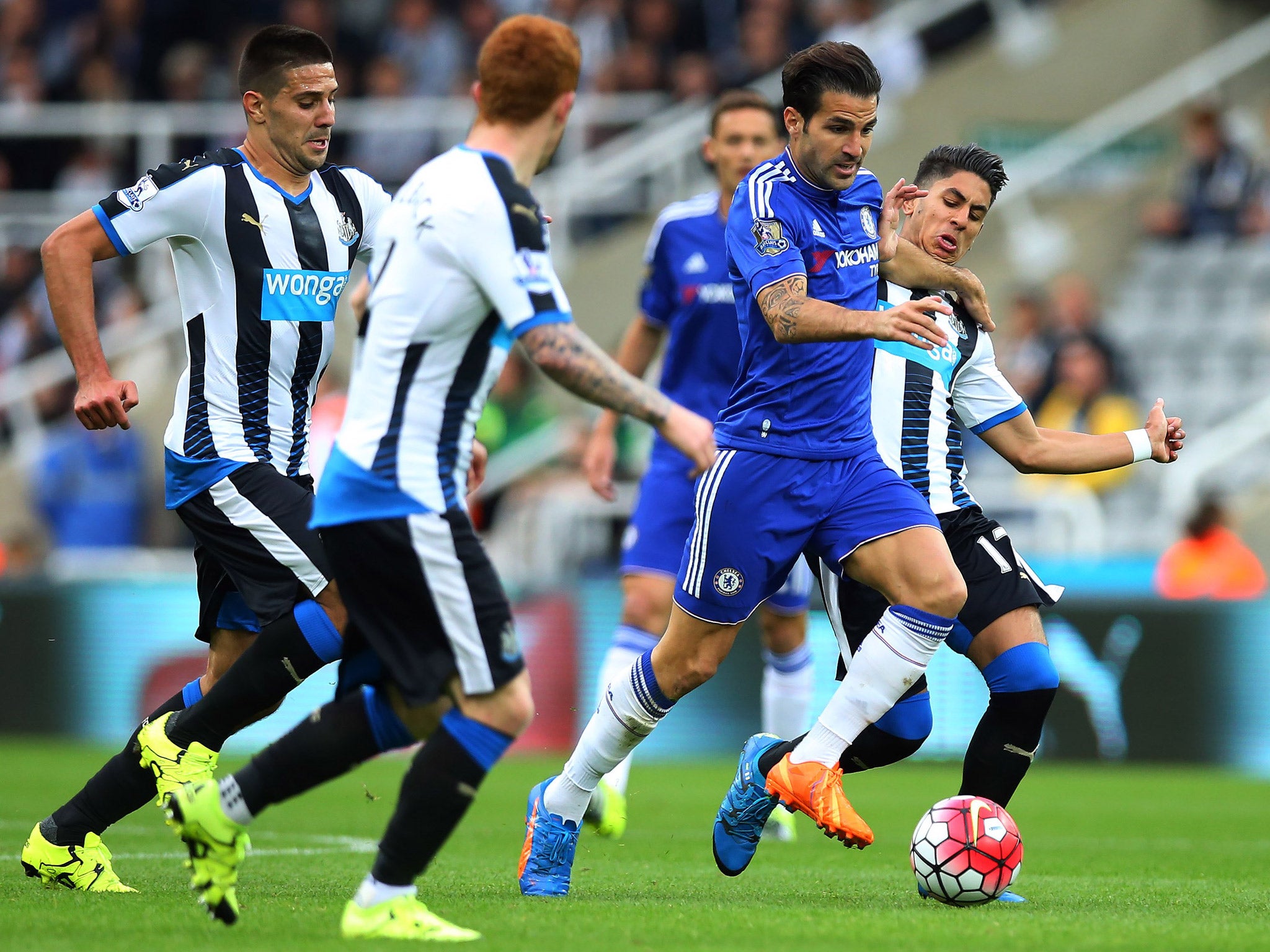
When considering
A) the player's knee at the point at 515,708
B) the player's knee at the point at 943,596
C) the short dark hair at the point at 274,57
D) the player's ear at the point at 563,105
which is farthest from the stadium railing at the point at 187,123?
the player's knee at the point at 515,708

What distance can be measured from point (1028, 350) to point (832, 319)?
9651 mm

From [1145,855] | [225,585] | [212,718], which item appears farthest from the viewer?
[1145,855]

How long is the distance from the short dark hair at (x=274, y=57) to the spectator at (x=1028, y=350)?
9.00 m

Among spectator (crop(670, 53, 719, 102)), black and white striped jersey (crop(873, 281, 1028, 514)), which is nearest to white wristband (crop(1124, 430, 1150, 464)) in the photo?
black and white striped jersey (crop(873, 281, 1028, 514))

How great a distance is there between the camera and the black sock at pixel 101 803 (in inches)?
227

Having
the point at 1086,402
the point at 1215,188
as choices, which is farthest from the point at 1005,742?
the point at 1215,188

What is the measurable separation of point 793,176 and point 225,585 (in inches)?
90.9

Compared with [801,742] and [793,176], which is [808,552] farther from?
[793,176]

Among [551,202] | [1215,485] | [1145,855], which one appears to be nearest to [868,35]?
[551,202]

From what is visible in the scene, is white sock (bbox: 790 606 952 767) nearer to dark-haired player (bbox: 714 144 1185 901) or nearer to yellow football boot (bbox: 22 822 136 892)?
dark-haired player (bbox: 714 144 1185 901)

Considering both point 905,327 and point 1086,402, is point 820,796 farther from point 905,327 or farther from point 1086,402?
point 1086,402

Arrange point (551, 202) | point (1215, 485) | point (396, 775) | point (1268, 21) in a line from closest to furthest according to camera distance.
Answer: point (396, 775) → point (1215, 485) → point (551, 202) → point (1268, 21)

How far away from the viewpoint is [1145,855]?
7.47m

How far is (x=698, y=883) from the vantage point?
6273mm
